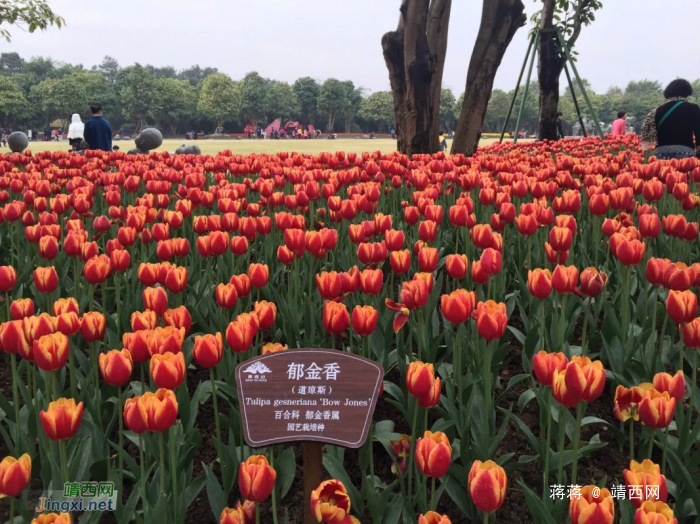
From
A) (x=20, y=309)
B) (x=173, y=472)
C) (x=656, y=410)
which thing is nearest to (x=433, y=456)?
(x=656, y=410)

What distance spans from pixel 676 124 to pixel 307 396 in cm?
897

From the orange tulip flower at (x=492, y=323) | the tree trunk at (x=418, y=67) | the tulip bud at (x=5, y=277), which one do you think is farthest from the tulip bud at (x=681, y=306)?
the tree trunk at (x=418, y=67)

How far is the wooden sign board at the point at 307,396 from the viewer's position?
1.76m

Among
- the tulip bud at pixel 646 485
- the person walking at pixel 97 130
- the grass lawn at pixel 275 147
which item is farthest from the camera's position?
the grass lawn at pixel 275 147

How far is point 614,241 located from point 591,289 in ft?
1.35

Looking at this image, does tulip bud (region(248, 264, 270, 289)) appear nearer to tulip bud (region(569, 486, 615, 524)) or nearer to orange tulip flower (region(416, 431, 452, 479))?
orange tulip flower (region(416, 431, 452, 479))

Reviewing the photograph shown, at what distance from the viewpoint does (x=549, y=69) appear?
688 inches

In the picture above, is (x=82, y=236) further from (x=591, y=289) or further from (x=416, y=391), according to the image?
(x=591, y=289)

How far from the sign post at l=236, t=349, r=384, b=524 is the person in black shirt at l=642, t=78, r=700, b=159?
871cm

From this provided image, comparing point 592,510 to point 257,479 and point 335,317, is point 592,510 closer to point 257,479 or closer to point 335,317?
point 257,479

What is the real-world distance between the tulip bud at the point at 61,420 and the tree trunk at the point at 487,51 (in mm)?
11107

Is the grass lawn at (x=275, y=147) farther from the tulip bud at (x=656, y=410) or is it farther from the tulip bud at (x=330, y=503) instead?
the tulip bud at (x=330, y=503)

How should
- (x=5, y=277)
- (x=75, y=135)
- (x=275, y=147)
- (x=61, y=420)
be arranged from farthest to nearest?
(x=275, y=147), (x=75, y=135), (x=5, y=277), (x=61, y=420)

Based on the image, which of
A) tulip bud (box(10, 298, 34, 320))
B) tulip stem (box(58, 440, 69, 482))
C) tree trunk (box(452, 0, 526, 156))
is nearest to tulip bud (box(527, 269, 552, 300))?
tulip stem (box(58, 440, 69, 482))
